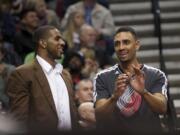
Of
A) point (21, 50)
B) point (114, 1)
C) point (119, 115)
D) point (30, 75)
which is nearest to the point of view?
point (119, 115)

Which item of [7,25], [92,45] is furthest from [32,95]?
[7,25]

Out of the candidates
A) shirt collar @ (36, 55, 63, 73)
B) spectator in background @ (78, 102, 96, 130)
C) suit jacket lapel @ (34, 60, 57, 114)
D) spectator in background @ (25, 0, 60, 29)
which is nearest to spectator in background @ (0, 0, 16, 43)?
spectator in background @ (25, 0, 60, 29)

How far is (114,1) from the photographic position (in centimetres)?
1260

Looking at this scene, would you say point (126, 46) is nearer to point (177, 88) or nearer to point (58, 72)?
point (58, 72)

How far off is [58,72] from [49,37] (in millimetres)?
389

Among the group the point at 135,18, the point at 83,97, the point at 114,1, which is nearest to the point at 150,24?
the point at 135,18

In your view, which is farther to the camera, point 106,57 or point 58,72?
point 106,57

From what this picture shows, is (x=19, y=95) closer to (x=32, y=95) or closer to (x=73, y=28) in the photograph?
(x=32, y=95)

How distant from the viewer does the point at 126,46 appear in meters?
5.38

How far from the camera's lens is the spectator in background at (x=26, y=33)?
1034 centimetres

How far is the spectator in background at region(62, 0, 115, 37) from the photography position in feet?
37.4

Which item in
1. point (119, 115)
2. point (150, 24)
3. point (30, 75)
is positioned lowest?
point (119, 115)

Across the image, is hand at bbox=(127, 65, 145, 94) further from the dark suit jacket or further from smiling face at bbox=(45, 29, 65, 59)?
smiling face at bbox=(45, 29, 65, 59)

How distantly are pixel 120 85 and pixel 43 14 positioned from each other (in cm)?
695
